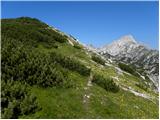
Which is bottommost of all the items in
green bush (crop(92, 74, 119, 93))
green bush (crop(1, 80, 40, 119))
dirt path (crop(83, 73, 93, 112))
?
green bush (crop(1, 80, 40, 119))

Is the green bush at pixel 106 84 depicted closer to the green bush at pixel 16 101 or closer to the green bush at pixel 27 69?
the green bush at pixel 27 69

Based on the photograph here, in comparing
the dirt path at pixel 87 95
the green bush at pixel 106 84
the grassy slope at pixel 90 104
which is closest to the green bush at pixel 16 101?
the grassy slope at pixel 90 104

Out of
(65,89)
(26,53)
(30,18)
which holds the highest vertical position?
(30,18)

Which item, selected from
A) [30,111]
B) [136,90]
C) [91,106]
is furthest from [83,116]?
[136,90]

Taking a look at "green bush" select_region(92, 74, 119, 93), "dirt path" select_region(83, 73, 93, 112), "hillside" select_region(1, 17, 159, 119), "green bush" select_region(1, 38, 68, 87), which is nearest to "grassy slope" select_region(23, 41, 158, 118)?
"hillside" select_region(1, 17, 159, 119)

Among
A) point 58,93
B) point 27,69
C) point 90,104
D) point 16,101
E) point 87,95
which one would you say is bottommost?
point 16,101

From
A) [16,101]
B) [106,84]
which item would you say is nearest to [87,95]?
[106,84]

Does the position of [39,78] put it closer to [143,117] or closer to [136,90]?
[143,117]

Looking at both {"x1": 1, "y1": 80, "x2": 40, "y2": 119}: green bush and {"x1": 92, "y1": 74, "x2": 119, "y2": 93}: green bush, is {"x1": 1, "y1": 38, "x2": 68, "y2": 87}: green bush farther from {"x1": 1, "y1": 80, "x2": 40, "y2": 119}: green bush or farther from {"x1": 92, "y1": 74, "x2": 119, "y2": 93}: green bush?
{"x1": 92, "y1": 74, "x2": 119, "y2": 93}: green bush

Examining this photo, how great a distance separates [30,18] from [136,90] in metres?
28.1

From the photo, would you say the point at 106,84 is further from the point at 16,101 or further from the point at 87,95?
the point at 16,101

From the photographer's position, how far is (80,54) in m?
40.0

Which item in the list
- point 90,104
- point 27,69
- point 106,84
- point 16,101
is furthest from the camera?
point 106,84

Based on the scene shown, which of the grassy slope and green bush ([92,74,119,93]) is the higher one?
green bush ([92,74,119,93])
